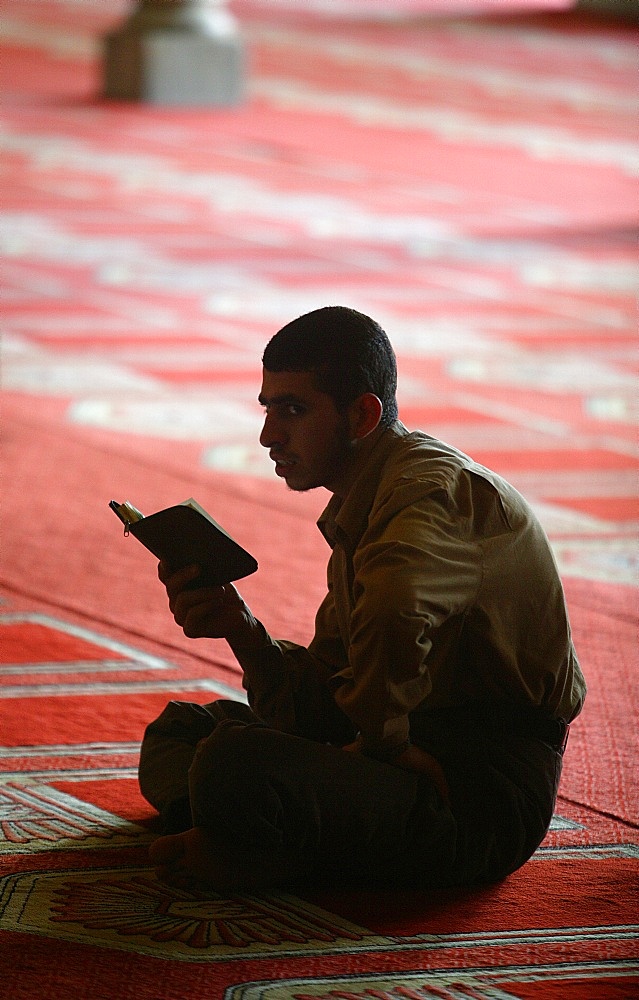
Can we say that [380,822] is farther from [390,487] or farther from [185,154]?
[185,154]

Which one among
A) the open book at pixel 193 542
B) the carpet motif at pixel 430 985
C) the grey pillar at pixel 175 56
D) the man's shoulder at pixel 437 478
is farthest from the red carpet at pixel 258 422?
the man's shoulder at pixel 437 478

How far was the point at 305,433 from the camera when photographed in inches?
80.1

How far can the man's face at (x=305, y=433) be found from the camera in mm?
2023

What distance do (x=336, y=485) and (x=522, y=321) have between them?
4433 mm

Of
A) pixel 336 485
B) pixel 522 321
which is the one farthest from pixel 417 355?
pixel 336 485

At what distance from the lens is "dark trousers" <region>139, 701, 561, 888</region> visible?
1931 mm

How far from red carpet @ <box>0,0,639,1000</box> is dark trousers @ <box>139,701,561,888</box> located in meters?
0.06

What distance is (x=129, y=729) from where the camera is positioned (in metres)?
2.60

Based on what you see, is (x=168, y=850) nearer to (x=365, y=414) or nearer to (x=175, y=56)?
(x=365, y=414)

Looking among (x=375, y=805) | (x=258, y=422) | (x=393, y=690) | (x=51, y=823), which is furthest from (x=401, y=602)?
(x=258, y=422)

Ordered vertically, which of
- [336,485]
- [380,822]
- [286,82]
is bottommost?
[286,82]

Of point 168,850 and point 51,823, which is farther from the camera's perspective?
point 51,823

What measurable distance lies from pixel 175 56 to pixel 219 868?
1038cm

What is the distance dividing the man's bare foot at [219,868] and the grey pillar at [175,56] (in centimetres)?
1022
